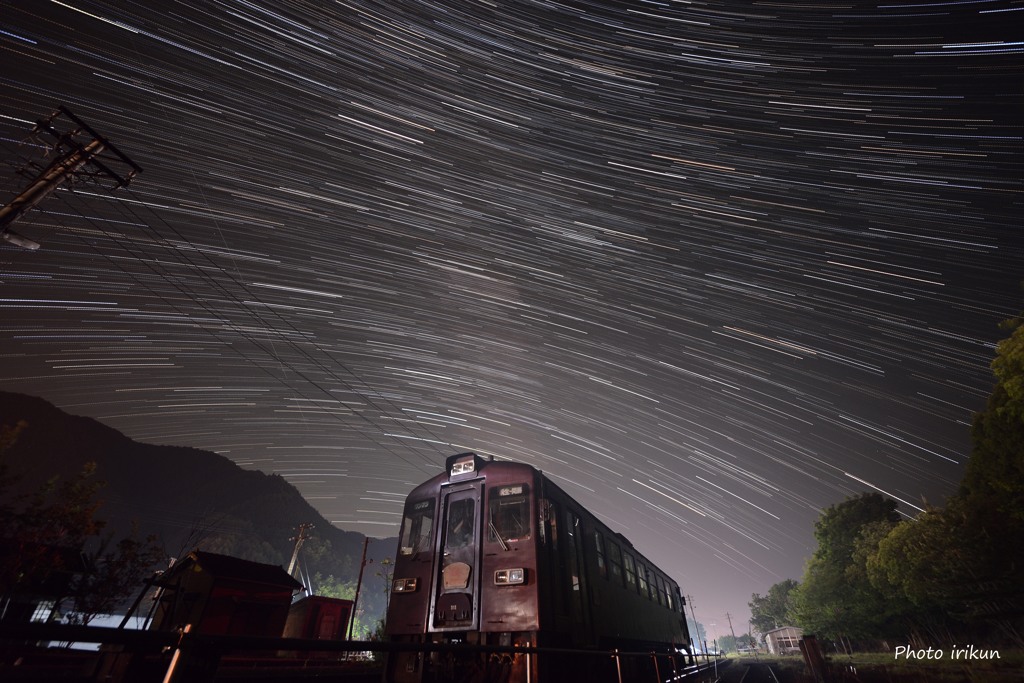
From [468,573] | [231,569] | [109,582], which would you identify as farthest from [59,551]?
[468,573]

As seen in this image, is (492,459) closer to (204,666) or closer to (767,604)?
(204,666)

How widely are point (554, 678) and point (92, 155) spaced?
557 inches

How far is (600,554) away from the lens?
427 inches

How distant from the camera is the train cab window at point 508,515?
819 centimetres

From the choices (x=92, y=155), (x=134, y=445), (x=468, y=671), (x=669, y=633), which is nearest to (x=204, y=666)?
(x=468, y=671)

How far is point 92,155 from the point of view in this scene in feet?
28.7

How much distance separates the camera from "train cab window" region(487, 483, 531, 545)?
26.9ft

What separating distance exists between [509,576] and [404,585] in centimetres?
252

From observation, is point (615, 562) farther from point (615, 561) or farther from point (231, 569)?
point (231, 569)

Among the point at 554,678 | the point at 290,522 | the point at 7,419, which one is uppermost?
the point at 7,419

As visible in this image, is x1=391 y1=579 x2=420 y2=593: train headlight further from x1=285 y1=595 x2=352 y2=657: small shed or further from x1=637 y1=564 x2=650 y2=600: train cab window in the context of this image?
x1=285 y1=595 x2=352 y2=657: small shed

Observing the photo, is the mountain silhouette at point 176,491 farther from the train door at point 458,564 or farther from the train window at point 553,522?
the train window at point 553,522

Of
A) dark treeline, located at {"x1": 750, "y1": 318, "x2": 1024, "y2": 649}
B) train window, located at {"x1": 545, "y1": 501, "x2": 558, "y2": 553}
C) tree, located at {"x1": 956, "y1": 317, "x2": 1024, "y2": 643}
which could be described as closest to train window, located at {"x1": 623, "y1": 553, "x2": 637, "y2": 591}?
train window, located at {"x1": 545, "y1": 501, "x2": 558, "y2": 553}

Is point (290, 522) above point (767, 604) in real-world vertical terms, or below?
above
